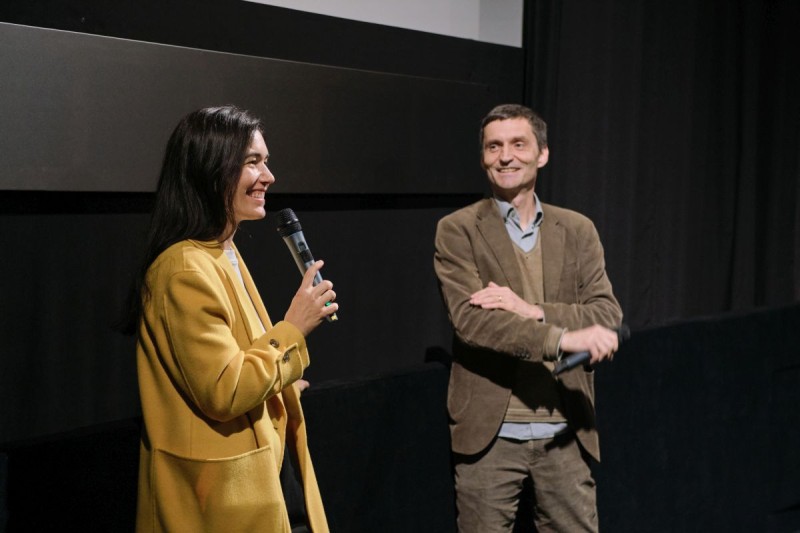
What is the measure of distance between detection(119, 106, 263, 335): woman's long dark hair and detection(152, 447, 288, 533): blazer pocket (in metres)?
0.28

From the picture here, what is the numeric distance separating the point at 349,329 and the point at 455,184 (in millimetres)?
642

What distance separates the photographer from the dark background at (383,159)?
2416 millimetres

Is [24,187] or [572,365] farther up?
[24,187]

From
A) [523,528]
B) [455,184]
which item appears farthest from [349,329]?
[523,528]

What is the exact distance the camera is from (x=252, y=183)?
69.3 inches

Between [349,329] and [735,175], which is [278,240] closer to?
Answer: [349,329]

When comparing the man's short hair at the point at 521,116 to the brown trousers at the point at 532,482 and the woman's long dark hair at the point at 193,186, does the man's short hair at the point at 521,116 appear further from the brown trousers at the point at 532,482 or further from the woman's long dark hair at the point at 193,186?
the woman's long dark hair at the point at 193,186

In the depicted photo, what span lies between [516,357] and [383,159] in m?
1.03

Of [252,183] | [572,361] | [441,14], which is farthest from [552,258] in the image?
[441,14]

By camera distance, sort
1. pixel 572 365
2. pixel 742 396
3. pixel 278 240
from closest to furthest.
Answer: pixel 572 365 < pixel 278 240 < pixel 742 396

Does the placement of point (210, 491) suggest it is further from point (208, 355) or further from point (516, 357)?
point (516, 357)

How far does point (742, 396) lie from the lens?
3.41m

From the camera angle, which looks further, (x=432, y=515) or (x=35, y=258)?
(x=432, y=515)

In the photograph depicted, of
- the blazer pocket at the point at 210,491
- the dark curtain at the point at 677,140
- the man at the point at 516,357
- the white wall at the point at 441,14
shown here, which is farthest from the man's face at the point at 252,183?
the dark curtain at the point at 677,140
